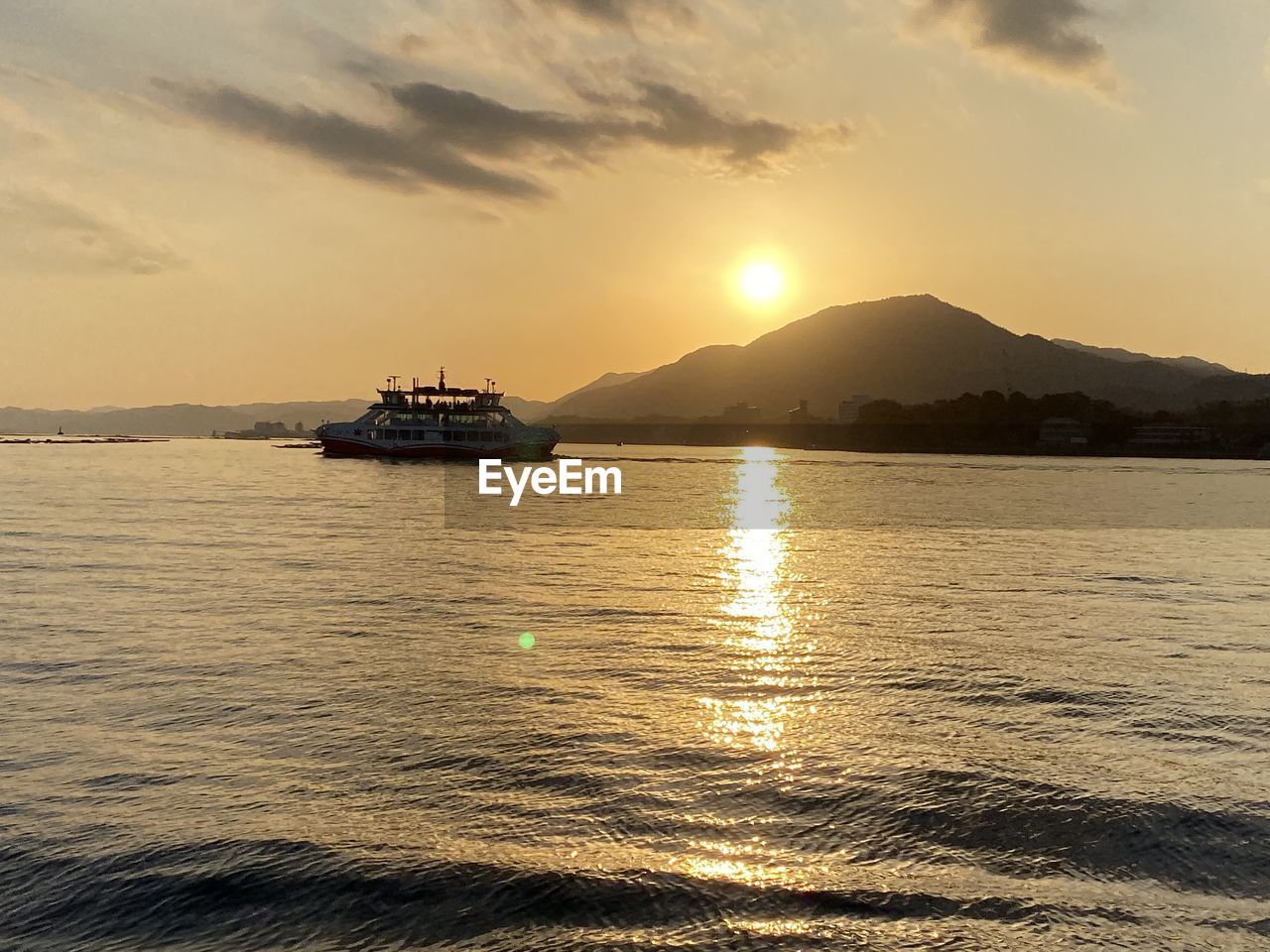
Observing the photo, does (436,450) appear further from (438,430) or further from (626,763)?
(626,763)

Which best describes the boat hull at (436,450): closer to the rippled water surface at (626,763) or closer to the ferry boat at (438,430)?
the ferry boat at (438,430)

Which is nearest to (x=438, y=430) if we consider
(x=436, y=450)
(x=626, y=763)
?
(x=436, y=450)

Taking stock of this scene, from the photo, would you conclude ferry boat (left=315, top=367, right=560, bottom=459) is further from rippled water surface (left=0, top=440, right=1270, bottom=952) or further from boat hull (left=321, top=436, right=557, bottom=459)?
rippled water surface (left=0, top=440, right=1270, bottom=952)

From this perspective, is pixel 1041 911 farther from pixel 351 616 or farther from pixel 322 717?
pixel 351 616

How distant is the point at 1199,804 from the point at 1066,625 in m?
13.1

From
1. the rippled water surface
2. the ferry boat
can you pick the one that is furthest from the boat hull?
the rippled water surface

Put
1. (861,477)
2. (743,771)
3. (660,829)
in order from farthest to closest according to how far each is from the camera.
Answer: (861,477)
(743,771)
(660,829)

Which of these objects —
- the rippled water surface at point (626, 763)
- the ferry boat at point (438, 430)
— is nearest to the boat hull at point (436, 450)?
the ferry boat at point (438, 430)

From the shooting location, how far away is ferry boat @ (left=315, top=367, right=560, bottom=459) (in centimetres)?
14675

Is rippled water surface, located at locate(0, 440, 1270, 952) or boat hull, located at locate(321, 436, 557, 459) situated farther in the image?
boat hull, located at locate(321, 436, 557, 459)

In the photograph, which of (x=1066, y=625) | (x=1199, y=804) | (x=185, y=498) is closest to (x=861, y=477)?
(x=185, y=498)

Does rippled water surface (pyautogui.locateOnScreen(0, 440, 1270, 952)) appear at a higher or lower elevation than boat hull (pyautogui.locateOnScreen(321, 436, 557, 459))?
lower

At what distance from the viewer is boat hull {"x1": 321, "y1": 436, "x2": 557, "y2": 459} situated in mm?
146500

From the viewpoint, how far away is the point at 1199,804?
11344 mm
